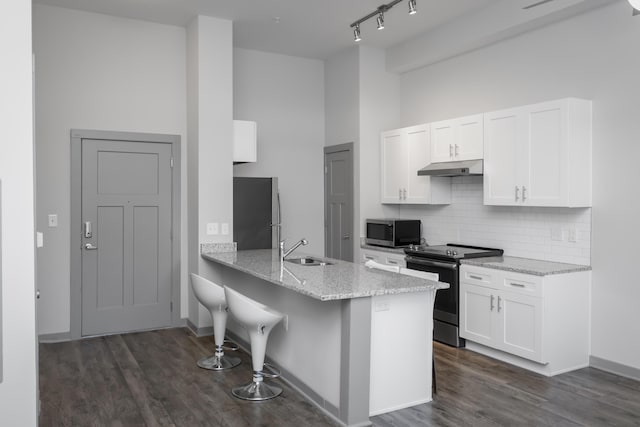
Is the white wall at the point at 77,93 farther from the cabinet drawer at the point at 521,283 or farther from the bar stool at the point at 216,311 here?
the cabinet drawer at the point at 521,283

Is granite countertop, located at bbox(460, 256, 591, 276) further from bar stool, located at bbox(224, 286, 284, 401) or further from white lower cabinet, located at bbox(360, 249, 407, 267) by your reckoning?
bar stool, located at bbox(224, 286, 284, 401)

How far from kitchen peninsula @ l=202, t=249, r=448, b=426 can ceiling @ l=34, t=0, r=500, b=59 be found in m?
2.72

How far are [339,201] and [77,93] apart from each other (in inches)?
129

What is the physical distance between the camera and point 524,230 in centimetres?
506

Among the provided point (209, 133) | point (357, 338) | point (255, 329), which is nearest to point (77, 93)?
point (209, 133)

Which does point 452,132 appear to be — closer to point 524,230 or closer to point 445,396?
point 524,230

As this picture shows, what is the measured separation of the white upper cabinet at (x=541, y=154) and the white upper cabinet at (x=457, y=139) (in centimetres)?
14

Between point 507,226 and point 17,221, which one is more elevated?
point 17,221

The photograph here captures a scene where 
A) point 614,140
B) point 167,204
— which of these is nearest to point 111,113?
point 167,204

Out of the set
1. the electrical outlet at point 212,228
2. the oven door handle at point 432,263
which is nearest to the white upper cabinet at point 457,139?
the oven door handle at point 432,263

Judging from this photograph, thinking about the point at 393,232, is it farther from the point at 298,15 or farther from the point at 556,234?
the point at 298,15

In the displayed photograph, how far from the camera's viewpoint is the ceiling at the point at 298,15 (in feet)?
16.9

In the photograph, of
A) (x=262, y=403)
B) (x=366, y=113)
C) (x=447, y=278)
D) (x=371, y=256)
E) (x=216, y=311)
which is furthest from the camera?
(x=366, y=113)

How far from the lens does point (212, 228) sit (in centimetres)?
562
